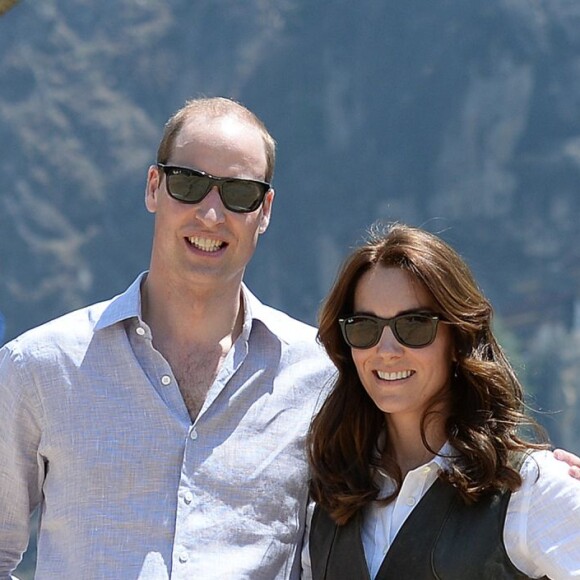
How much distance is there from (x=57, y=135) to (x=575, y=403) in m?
14.4

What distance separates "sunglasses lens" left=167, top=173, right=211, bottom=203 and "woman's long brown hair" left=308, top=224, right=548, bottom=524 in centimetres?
38

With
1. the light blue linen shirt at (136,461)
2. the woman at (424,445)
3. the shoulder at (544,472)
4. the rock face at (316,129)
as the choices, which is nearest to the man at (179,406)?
the light blue linen shirt at (136,461)

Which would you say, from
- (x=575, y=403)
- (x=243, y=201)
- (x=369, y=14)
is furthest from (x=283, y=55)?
(x=243, y=201)

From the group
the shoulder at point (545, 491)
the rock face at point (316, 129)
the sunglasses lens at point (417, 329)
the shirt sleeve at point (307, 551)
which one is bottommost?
the shirt sleeve at point (307, 551)

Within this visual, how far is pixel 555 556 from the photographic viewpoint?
2119 millimetres

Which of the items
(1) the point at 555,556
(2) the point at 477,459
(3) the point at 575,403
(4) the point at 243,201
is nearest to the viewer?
(1) the point at 555,556

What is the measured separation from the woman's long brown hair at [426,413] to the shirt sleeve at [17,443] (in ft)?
1.94

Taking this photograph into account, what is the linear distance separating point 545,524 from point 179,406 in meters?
0.82

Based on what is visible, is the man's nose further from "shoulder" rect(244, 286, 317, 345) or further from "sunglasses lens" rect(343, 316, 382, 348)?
"sunglasses lens" rect(343, 316, 382, 348)

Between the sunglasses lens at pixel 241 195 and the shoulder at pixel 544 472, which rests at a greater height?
the sunglasses lens at pixel 241 195

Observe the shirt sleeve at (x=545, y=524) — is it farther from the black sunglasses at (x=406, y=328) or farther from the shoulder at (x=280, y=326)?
the shoulder at (x=280, y=326)

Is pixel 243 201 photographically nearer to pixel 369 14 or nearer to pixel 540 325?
pixel 540 325

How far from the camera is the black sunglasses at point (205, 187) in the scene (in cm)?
266

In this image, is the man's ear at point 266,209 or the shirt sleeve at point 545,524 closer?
the shirt sleeve at point 545,524
